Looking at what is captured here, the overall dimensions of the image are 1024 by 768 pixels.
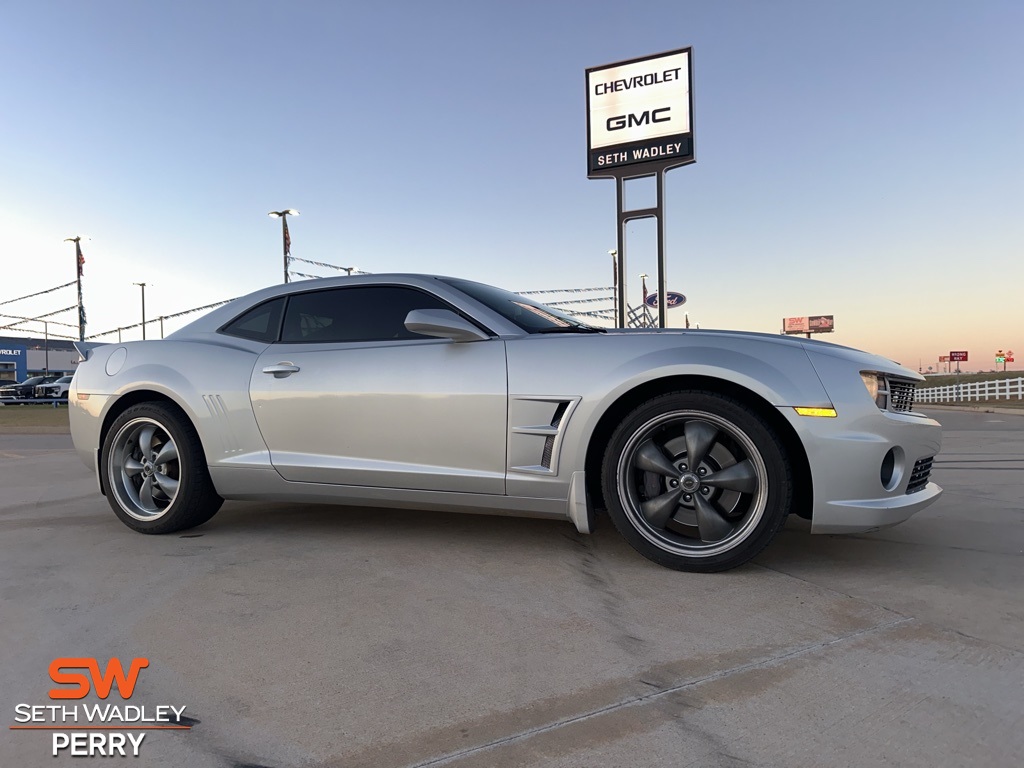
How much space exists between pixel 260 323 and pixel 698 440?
2532 mm

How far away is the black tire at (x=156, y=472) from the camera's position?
145 inches

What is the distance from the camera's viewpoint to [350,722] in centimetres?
164

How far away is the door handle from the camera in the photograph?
3.51m

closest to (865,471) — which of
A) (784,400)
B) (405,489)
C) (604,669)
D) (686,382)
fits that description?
(784,400)

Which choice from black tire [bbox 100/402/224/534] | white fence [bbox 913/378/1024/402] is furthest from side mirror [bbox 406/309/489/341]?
white fence [bbox 913/378/1024/402]

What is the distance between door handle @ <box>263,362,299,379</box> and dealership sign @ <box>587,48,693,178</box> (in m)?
15.5

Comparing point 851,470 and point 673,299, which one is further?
point 673,299

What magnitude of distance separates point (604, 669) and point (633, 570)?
3.30 feet

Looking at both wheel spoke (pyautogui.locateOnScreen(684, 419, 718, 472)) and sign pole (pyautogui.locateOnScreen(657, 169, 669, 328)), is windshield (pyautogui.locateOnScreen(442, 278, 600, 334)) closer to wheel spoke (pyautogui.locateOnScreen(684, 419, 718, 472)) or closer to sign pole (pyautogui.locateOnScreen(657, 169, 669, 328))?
wheel spoke (pyautogui.locateOnScreen(684, 419, 718, 472))

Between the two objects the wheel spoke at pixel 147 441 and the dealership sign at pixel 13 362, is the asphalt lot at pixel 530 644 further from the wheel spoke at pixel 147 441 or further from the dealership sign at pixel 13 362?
the dealership sign at pixel 13 362

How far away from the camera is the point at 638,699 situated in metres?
1.73

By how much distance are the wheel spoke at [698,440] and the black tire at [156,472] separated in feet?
8.61

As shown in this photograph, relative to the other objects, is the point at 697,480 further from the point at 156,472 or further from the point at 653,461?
the point at 156,472

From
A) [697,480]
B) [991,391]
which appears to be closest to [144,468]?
[697,480]
